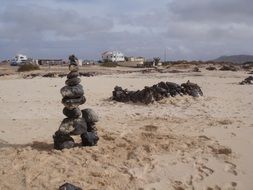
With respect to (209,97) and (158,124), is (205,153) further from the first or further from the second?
(209,97)

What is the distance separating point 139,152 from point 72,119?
146 cm

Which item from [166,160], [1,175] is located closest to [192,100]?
[166,160]

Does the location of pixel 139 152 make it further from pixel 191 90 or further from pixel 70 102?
pixel 191 90

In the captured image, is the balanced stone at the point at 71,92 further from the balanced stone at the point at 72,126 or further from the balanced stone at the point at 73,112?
the balanced stone at the point at 72,126

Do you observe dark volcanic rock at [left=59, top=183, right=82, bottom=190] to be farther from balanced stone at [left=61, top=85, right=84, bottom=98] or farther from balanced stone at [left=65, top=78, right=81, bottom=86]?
balanced stone at [left=65, top=78, right=81, bottom=86]

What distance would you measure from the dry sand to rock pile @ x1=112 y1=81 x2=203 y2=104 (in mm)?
1386

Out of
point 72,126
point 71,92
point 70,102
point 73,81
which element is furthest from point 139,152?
point 73,81

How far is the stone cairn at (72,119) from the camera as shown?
337 inches

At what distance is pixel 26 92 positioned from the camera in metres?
19.5

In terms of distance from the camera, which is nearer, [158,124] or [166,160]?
[166,160]

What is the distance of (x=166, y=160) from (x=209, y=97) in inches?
354

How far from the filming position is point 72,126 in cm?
855

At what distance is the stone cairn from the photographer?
28.1ft

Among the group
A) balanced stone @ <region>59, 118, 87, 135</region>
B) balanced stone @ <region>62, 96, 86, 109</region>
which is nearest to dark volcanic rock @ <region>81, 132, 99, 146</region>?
balanced stone @ <region>59, 118, 87, 135</region>
